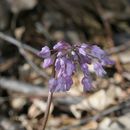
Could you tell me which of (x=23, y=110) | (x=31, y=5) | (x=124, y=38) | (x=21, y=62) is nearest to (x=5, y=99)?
(x=23, y=110)

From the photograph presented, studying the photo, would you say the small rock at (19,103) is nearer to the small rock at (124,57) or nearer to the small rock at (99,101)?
the small rock at (99,101)

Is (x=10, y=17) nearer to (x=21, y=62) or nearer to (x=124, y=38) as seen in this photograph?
(x=21, y=62)

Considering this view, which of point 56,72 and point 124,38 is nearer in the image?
point 56,72

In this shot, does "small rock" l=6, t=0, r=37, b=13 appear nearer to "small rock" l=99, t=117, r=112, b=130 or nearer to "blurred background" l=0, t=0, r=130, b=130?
"blurred background" l=0, t=0, r=130, b=130

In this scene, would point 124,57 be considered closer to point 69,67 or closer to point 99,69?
point 99,69

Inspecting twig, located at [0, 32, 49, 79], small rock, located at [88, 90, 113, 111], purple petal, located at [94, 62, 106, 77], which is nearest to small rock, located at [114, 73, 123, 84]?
small rock, located at [88, 90, 113, 111]

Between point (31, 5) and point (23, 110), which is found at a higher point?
point (31, 5)

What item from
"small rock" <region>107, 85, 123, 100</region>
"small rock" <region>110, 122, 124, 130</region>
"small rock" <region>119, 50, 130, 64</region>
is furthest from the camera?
"small rock" <region>119, 50, 130, 64</region>
